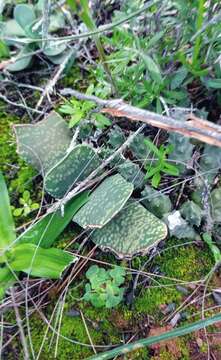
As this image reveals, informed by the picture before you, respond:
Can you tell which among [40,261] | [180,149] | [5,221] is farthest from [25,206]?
[180,149]

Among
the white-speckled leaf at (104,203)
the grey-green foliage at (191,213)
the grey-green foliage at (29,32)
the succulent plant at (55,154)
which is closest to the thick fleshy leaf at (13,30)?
the grey-green foliage at (29,32)

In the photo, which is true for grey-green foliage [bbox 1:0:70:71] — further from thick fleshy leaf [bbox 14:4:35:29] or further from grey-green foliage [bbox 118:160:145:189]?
grey-green foliage [bbox 118:160:145:189]

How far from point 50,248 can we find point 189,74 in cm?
55

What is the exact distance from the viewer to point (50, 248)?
1144mm

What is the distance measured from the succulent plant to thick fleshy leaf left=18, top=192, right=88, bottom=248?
5 cm

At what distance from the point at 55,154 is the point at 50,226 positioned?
185 millimetres

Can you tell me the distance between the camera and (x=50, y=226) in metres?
1.17

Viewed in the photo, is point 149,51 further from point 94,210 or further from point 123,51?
point 94,210

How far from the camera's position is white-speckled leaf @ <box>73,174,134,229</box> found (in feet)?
3.54

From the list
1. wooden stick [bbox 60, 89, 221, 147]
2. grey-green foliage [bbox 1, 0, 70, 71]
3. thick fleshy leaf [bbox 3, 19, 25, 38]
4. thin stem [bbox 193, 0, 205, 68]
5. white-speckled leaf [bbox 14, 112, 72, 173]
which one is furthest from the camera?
thick fleshy leaf [bbox 3, 19, 25, 38]

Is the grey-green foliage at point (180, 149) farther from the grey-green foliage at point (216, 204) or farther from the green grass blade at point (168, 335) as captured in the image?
the green grass blade at point (168, 335)

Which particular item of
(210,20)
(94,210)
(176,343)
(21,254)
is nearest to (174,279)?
(176,343)

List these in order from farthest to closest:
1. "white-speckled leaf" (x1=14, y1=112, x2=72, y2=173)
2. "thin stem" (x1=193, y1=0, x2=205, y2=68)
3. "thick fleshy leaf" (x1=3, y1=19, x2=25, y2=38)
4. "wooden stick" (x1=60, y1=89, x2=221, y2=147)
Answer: "thick fleshy leaf" (x1=3, y1=19, x2=25, y2=38)
"white-speckled leaf" (x1=14, y1=112, x2=72, y2=173)
"thin stem" (x1=193, y1=0, x2=205, y2=68)
"wooden stick" (x1=60, y1=89, x2=221, y2=147)

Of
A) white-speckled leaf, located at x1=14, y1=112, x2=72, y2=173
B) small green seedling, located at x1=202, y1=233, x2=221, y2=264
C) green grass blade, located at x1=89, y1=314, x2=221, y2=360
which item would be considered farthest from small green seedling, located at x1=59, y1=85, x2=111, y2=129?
green grass blade, located at x1=89, y1=314, x2=221, y2=360
